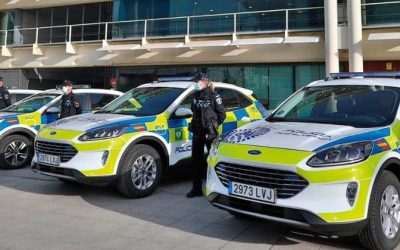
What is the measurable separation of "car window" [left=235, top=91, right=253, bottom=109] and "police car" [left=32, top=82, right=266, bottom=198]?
602 mm

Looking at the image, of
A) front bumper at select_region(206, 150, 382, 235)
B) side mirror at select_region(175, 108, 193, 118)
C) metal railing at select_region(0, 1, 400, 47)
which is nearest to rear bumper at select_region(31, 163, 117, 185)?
side mirror at select_region(175, 108, 193, 118)

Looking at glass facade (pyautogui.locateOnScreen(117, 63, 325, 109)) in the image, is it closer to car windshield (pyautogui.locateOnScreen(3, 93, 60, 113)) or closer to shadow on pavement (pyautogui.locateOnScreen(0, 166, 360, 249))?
car windshield (pyautogui.locateOnScreen(3, 93, 60, 113))

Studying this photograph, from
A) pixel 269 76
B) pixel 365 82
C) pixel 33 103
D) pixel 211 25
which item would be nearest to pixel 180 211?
pixel 365 82

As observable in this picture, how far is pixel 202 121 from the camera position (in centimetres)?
568

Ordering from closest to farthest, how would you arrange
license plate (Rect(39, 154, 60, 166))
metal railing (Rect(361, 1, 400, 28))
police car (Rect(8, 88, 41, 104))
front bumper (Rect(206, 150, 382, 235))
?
front bumper (Rect(206, 150, 382, 235)) → license plate (Rect(39, 154, 60, 166)) → police car (Rect(8, 88, 41, 104)) → metal railing (Rect(361, 1, 400, 28))

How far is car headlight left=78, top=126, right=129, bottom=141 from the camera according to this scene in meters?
5.40

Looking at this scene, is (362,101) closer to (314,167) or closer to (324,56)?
(314,167)

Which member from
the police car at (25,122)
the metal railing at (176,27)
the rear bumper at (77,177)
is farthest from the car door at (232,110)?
the metal railing at (176,27)

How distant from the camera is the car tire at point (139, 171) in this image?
5484 millimetres

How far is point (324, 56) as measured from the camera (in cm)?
1533

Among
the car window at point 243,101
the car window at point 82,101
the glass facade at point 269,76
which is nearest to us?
the car window at point 243,101

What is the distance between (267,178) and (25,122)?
20.0ft

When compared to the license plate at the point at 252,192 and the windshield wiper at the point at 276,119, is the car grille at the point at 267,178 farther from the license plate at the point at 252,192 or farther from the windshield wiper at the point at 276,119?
the windshield wiper at the point at 276,119

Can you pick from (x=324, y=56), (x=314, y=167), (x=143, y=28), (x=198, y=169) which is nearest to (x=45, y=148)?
(x=198, y=169)
